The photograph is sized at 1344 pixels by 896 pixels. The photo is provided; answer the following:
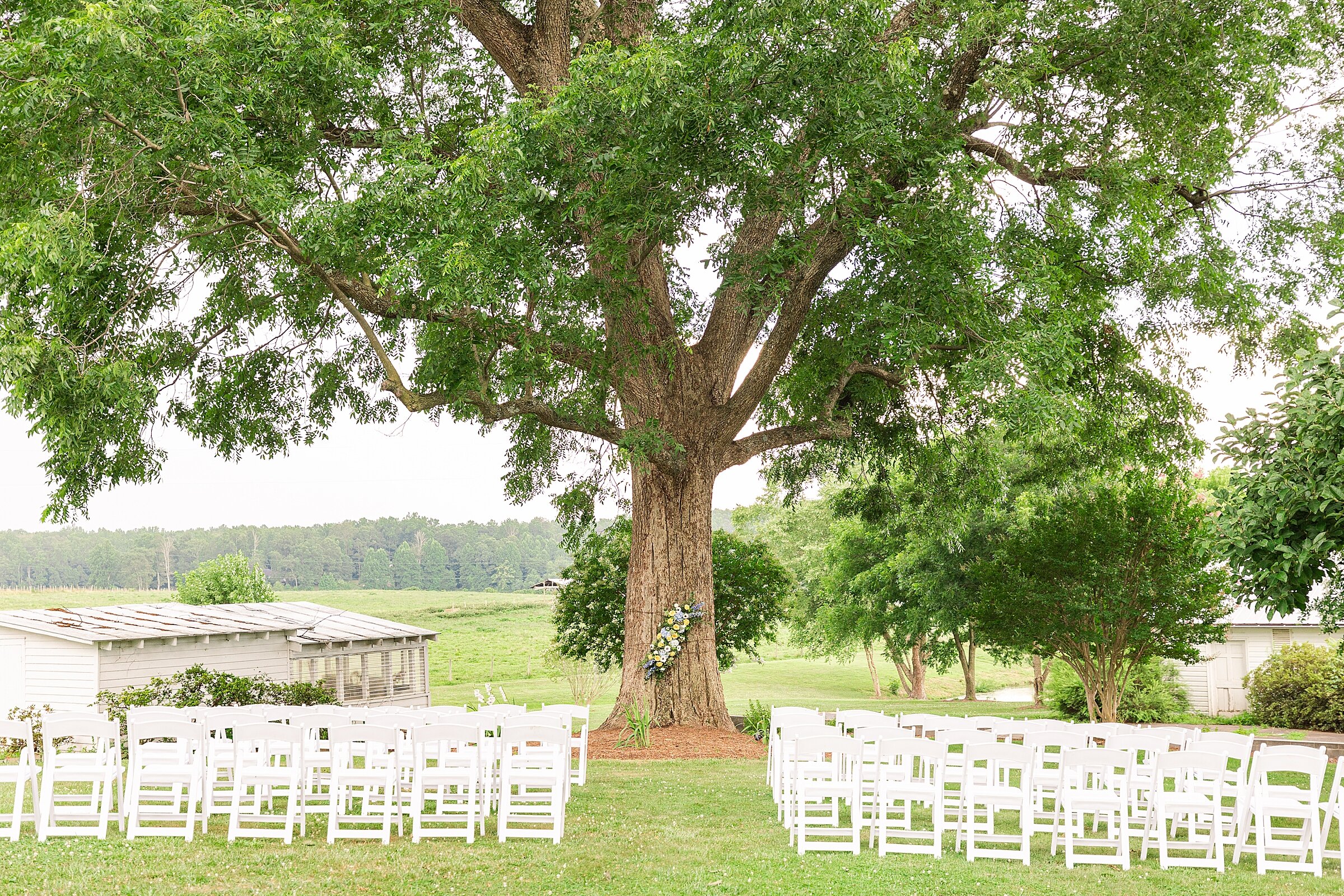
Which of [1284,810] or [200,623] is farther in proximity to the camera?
[200,623]

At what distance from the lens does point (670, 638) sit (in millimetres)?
15398

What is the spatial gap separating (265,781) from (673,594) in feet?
28.3

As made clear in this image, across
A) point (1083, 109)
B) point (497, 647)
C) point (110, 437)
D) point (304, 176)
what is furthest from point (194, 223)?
point (497, 647)

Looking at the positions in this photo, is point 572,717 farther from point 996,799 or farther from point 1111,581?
point 1111,581

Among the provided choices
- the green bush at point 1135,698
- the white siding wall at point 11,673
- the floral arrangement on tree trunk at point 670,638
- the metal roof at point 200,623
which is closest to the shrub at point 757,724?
the floral arrangement on tree trunk at point 670,638

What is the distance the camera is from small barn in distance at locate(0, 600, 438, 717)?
21.8m

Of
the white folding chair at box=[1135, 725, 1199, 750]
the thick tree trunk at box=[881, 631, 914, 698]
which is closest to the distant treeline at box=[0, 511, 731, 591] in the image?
the thick tree trunk at box=[881, 631, 914, 698]

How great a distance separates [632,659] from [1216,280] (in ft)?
32.3

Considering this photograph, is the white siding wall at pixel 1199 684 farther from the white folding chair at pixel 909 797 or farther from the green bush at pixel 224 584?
the green bush at pixel 224 584

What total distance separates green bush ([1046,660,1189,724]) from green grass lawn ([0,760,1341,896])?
54.2 feet

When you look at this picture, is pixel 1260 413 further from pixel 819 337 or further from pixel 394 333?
pixel 394 333

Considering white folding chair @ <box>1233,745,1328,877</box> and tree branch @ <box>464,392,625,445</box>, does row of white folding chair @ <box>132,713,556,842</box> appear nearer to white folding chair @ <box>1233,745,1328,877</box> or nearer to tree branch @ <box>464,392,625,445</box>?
white folding chair @ <box>1233,745,1328,877</box>

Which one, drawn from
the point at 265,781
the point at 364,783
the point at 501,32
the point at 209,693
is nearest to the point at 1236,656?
the point at 501,32

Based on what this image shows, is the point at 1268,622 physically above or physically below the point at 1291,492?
below
